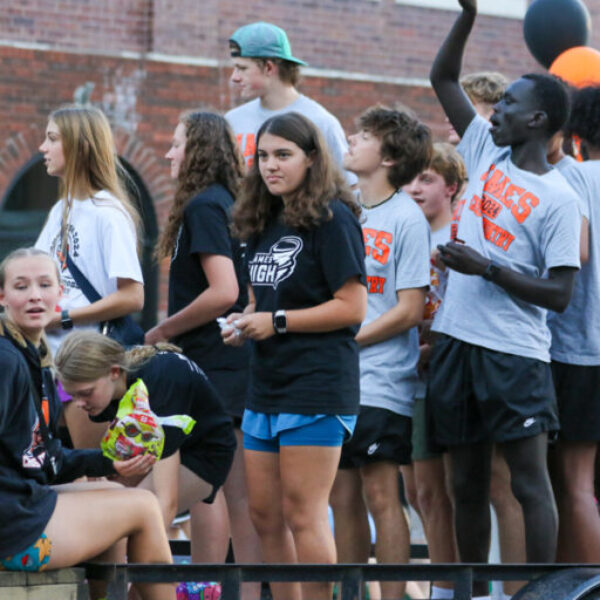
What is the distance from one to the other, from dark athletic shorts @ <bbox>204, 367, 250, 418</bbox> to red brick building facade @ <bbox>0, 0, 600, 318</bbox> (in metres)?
6.72

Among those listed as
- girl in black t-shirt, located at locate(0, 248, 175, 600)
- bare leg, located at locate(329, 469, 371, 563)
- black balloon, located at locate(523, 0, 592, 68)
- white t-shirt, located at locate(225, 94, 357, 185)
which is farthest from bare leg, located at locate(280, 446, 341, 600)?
black balloon, located at locate(523, 0, 592, 68)

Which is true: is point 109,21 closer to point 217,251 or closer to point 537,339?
point 217,251

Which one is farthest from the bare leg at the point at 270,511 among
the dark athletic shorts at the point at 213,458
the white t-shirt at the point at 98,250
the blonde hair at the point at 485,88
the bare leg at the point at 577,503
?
the blonde hair at the point at 485,88

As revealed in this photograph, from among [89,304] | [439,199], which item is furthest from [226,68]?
[89,304]

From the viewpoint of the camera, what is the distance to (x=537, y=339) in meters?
4.54

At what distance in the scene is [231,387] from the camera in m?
5.03

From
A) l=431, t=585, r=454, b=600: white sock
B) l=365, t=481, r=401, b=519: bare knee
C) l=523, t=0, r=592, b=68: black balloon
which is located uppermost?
l=523, t=0, r=592, b=68: black balloon

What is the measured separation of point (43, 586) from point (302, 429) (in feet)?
3.34

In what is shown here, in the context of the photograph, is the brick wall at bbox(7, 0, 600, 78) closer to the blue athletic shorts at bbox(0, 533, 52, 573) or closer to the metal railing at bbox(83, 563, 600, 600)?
the blue athletic shorts at bbox(0, 533, 52, 573)

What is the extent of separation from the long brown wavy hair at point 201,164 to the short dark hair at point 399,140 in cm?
54

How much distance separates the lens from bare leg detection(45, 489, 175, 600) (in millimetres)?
3590

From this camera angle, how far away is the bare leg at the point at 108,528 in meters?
3.59

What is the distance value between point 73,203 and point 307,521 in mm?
1517

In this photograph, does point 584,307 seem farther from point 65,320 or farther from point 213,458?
point 65,320
